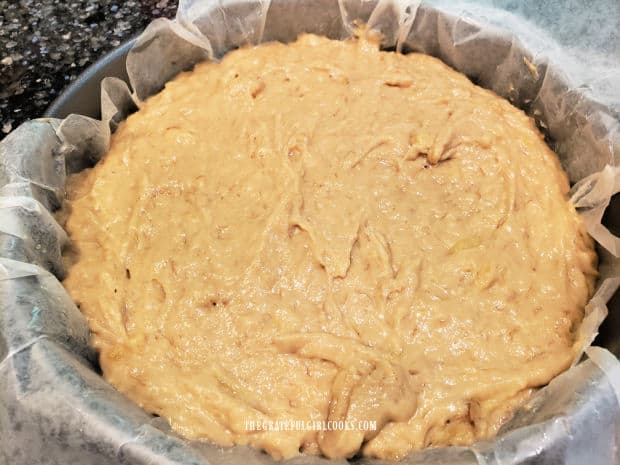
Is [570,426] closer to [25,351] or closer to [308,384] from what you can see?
[308,384]

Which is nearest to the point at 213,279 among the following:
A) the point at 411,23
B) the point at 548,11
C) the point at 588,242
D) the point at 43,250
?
the point at 43,250

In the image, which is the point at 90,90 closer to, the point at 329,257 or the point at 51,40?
the point at 51,40

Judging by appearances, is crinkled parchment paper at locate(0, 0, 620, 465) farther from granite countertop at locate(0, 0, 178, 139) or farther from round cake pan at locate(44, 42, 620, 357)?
granite countertop at locate(0, 0, 178, 139)

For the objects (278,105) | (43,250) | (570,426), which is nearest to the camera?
(570,426)

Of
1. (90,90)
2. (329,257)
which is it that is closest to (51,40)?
(90,90)

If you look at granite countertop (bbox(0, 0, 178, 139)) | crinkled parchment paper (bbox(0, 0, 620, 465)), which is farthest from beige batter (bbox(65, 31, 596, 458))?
granite countertop (bbox(0, 0, 178, 139))
